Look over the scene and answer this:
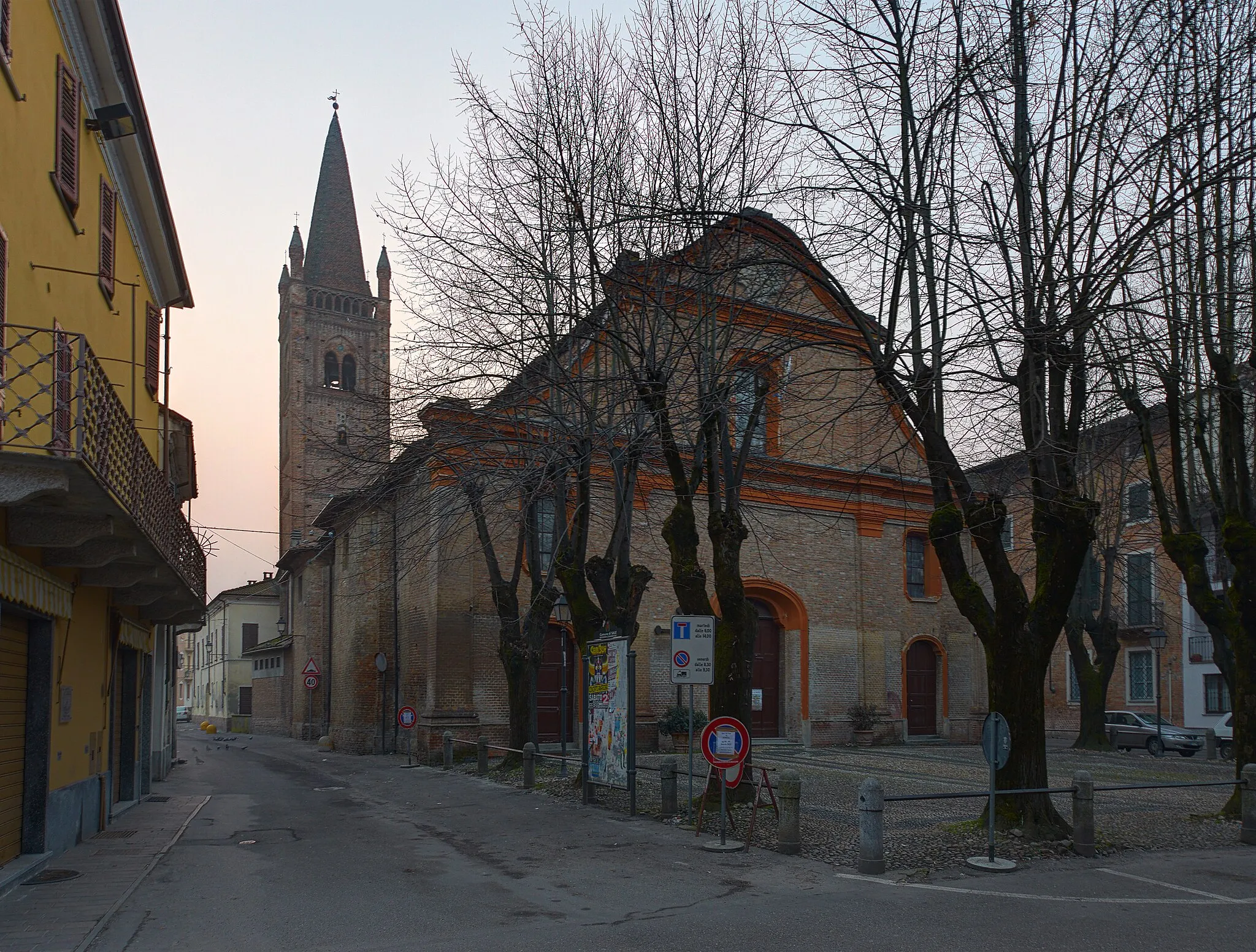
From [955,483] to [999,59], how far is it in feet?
16.0

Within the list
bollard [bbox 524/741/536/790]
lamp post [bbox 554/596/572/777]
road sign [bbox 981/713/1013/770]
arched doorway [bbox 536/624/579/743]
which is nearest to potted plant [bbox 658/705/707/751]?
arched doorway [bbox 536/624/579/743]

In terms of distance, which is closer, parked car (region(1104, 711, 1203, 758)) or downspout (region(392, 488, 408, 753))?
downspout (region(392, 488, 408, 753))

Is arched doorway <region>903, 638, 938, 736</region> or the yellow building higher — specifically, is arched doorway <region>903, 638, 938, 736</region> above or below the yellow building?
below

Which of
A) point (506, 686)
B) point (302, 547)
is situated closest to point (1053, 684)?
point (506, 686)

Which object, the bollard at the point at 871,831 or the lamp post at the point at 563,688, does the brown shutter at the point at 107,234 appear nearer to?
the lamp post at the point at 563,688

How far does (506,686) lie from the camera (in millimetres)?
26953

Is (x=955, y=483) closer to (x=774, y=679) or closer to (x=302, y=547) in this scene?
(x=774, y=679)

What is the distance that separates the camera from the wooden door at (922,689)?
33.2 metres

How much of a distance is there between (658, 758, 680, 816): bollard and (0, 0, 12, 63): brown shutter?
1090 cm

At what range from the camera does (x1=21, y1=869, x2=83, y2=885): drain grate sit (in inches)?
412

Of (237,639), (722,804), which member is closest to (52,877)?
(722,804)

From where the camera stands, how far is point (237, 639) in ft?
198

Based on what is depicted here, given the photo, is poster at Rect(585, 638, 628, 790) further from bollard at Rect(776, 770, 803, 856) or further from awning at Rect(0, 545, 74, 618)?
awning at Rect(0, 545, 74, 618)

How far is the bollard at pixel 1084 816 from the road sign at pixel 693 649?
14.2 feet
